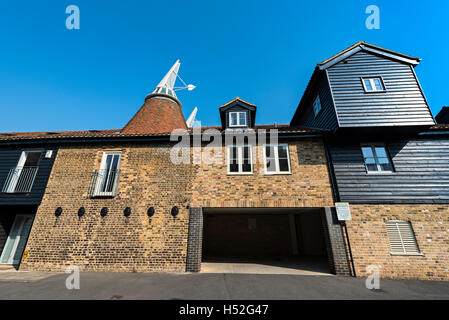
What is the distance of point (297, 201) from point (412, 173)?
16.6ft

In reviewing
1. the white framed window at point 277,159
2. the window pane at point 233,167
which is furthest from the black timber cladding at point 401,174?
the window pane at point 233,167

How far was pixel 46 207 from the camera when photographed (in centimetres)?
787

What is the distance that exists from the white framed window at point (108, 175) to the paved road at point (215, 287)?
3234 mm

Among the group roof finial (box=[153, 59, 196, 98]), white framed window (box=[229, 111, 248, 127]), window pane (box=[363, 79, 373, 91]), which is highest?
roof finial (box=[153, 59, 196, 98])

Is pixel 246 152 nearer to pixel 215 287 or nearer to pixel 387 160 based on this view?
pixel 215 287

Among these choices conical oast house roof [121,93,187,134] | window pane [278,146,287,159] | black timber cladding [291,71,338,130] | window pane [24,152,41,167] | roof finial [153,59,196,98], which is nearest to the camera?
window pane [278,146,287,159]

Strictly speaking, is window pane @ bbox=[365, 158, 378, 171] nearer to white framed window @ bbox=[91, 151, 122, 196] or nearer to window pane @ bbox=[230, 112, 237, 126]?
window pane @ bbox=[230, 112, 237, 126]

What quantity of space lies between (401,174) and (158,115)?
1470cm

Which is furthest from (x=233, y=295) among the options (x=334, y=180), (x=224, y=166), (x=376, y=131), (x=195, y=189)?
(x=376, y=131)

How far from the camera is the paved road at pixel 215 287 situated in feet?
15.6

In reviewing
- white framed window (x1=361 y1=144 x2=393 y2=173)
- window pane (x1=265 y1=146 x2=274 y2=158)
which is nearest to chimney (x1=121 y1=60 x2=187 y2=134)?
window pane (x1=265 y1=146 x2=274 y2=158)

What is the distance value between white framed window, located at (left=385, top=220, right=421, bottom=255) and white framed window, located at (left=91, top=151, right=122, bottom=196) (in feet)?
37.8

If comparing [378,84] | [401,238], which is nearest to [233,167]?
[401,238]

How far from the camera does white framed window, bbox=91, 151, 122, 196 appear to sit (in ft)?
26.6
